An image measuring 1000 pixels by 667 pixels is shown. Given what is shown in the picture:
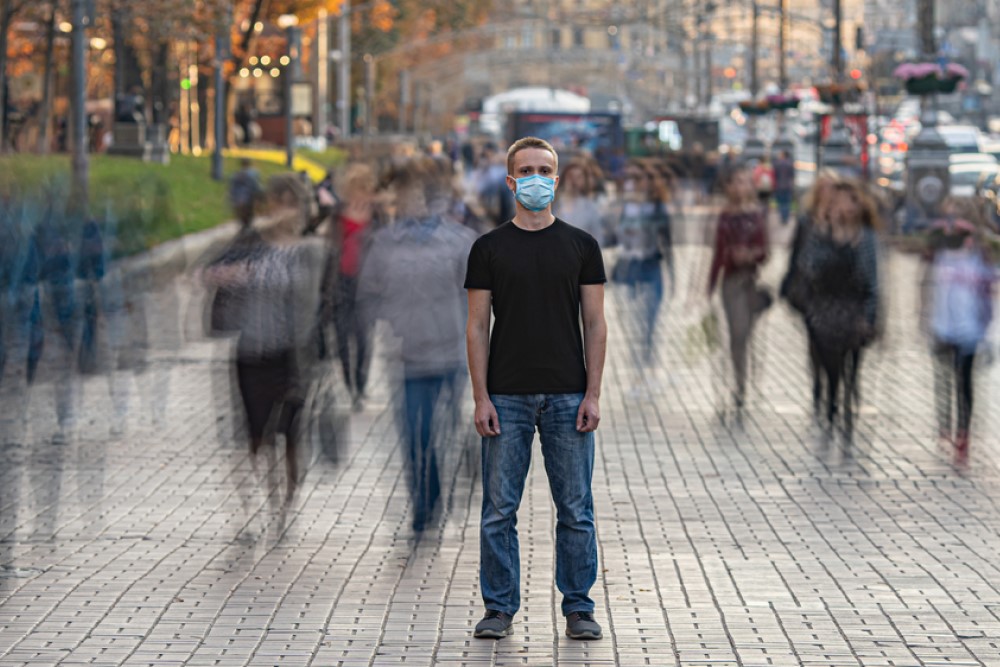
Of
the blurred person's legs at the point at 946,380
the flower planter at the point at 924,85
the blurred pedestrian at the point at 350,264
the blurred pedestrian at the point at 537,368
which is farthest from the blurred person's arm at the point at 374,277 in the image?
the flower planter at the point at 924,85

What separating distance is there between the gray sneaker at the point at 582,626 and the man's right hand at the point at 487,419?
2.36 ft

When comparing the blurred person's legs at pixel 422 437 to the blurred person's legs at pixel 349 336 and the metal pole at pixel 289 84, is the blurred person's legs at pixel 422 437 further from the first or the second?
the metal pole at pixel 289 84

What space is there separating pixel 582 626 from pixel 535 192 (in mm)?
1548

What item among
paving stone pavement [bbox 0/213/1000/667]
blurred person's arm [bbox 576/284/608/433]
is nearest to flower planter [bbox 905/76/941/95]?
paving stone pavement [bbox 0/213/1000/667]

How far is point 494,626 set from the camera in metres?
7.41

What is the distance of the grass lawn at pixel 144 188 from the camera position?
16.6 metres

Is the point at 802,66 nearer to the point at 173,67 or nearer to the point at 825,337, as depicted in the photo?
the point at 173,67

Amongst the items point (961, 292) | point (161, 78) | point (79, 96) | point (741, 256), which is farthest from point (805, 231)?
point (161, 78)

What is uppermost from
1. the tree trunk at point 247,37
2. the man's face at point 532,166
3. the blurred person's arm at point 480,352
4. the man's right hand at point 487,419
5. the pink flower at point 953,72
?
the tree trunk at point 247,37

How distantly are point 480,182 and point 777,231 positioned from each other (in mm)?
10190

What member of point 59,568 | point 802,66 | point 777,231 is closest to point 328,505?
point 59,568

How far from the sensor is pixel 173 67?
2199 inches

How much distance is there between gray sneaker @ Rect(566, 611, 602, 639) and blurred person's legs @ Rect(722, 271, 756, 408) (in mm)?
6901

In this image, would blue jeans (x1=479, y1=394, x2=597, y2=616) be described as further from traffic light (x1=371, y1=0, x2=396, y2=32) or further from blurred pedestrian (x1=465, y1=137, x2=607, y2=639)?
traffic light (x1=371, y1=0, x2=396, y2=32)
